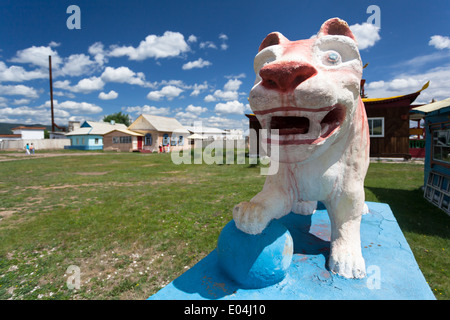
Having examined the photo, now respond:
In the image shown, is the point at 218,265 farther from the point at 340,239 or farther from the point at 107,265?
the point at 107,265

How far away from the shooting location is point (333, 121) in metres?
1.46

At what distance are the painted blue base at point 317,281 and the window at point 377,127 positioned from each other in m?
10.9

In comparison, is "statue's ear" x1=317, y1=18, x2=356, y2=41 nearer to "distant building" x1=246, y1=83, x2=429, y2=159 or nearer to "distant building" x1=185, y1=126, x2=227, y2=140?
"distant building" x1=246, y1=83, x2=429, y2=159

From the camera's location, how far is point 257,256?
5.09ft

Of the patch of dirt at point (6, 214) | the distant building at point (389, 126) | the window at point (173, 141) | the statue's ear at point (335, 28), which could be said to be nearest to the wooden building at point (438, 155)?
the statue's ear at point (335, 28)

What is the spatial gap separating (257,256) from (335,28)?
1.54m

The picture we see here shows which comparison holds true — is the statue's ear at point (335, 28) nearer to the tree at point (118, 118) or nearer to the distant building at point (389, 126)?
the distant building at point (389, 126)

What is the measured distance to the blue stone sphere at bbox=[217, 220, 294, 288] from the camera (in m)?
1.56

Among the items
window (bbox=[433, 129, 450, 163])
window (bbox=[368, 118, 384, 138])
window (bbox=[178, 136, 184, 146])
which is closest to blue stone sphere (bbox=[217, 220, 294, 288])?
window (bbox=[433, 129, 450, 163])

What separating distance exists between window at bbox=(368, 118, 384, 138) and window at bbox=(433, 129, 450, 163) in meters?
6.24

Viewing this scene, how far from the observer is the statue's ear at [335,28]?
1.50m

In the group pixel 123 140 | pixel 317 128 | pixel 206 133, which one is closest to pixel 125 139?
pixel 123 140

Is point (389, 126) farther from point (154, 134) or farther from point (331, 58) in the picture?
point (154, 134)
